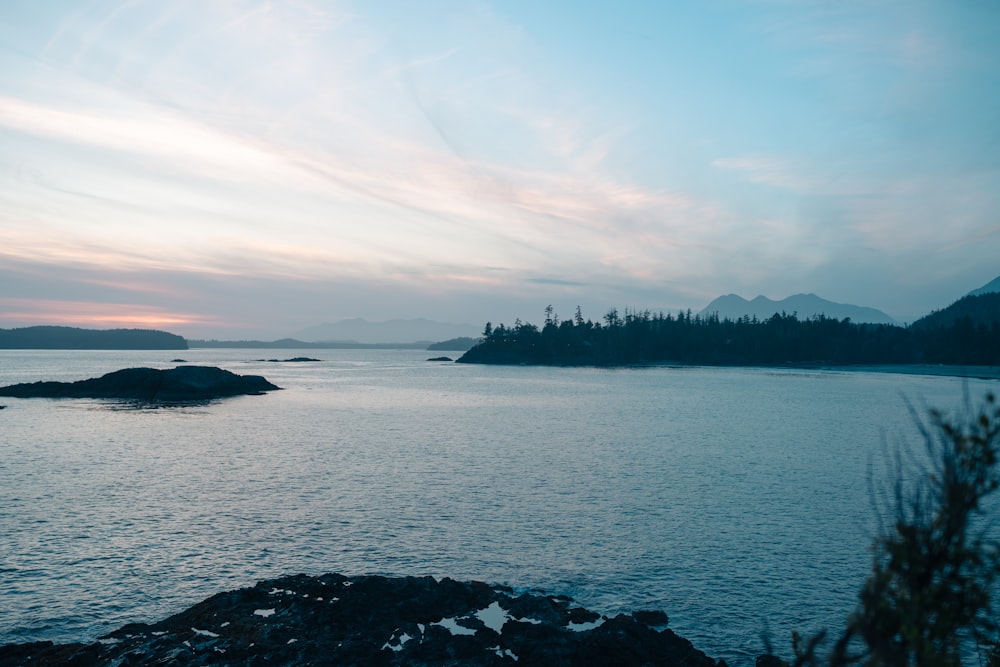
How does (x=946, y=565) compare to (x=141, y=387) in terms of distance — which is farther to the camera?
(x=141, y=387)

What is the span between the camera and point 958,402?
9469cm

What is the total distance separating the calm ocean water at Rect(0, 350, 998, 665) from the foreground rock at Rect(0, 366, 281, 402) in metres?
36.9

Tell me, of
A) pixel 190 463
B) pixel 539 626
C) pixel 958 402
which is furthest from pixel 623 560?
pixel 958 402

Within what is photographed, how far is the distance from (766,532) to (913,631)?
81.6ft

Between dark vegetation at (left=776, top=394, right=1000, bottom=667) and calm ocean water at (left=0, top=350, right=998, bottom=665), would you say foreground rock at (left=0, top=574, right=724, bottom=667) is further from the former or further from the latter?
dark vegetation at (left=776, top=394, right=1000, bottom=667)

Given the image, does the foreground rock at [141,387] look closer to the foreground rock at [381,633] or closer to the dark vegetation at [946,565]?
the foreground rock at [381,633]

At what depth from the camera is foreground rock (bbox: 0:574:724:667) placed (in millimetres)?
17078

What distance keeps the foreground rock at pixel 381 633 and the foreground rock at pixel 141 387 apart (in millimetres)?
93416

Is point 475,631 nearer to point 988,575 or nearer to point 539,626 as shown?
point 539,626

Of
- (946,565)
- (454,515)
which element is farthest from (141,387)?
(946,565)

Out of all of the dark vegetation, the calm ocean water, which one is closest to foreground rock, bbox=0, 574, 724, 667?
the calm ocean water

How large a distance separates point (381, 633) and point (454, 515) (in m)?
12.8

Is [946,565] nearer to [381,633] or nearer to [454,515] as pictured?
[381,633]

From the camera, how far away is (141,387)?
105 meters
